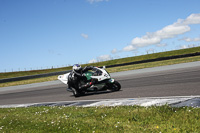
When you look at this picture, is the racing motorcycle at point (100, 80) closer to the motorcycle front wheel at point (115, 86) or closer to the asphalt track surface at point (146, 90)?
the motorcycle front wheel at point (115, 86)

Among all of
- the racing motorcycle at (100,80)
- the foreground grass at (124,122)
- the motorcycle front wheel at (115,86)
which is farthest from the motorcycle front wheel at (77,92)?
the foreground grass at (124,122)

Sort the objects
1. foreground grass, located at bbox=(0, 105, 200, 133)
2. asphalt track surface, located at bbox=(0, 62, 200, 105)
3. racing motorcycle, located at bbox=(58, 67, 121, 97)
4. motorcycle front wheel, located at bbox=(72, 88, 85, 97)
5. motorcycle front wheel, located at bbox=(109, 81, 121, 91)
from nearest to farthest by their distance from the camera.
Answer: foreground grass, located at bbox=(0, 105, 200, 133) → asphalt track surface, located at bbox=(0, 62, 200, 105) → racing motorcycle, located at bbox=(58, 67, 121, 97) → motorcycle front wheel, located at bbox=(109, 81, 121, 91) → motorcycle front wheel, located at bbox=(72, 88, 85, 97)

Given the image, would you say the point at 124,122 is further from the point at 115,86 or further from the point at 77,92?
the point at 77,92

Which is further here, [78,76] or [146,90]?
[78,76]

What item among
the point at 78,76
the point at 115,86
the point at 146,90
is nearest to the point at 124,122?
the point at 146,90

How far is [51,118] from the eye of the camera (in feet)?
23.8

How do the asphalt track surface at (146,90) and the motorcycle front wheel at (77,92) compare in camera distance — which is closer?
the asphalt track surface at (146,90)

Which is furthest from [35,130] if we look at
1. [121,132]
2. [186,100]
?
[186,100]

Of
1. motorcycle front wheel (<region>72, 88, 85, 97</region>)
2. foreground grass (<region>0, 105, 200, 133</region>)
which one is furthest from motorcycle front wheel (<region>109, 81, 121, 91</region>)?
foreground grass (<region>0, 105, 200, 133</region>)

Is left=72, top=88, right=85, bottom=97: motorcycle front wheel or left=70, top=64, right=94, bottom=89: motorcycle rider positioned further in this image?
left=72, top=88, right=85, bottom=97: motorcycle front wheel

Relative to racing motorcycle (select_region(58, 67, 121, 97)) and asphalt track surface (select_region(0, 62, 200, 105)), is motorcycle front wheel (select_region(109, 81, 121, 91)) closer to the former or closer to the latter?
racing motorcycle (select_region(58, 67, 121, 97))

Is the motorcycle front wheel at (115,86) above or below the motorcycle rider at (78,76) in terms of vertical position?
below

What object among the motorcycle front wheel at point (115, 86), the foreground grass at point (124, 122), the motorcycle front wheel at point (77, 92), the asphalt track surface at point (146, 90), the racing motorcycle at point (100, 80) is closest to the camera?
the foreground grass at point (124, 122)

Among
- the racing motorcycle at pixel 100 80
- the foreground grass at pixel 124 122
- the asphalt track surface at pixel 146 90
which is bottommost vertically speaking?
the foreground grass at pixel 124 122
